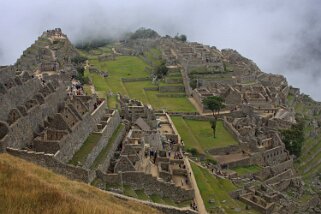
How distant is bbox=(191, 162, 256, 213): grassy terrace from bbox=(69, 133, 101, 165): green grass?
8.49 metres

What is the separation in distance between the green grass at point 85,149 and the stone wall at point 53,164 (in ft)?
4.69

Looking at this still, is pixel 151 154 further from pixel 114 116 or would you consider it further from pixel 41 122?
pixel 41 122

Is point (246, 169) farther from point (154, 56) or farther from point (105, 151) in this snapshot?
point (154, 56)

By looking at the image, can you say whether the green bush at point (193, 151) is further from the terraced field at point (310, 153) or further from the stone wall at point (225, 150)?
the terraced field at point (310, 153)

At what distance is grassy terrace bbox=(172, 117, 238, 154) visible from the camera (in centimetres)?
4625

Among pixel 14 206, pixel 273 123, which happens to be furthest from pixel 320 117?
pixel 14 206

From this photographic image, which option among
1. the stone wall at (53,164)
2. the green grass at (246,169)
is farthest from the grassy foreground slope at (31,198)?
the green grass at (246,169)

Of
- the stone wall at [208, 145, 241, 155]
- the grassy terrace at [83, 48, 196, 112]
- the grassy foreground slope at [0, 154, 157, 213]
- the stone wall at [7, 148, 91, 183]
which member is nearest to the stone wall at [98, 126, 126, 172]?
the stone wall at [7, 148, 91, 183]

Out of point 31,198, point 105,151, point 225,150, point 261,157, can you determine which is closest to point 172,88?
point 225,150

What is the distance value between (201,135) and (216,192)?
47.4 ft

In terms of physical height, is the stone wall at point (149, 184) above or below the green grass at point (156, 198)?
above

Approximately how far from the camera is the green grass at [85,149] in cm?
2703

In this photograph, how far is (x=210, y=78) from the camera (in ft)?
230

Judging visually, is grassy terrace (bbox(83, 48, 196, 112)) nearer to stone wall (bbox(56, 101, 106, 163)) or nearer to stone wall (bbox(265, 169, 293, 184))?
stone wall (bbox(56, 101, 106, 163))
